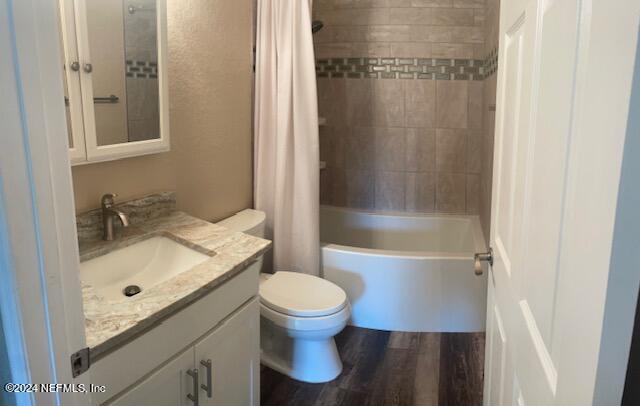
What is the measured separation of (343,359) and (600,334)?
220cm

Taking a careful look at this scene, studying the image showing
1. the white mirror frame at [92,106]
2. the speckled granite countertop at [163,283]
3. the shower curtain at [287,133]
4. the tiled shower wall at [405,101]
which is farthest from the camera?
the tiled shower wall at [405,101]

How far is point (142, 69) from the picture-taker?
1.94 m

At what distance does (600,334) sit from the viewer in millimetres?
581

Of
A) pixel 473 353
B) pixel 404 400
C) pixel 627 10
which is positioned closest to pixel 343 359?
pixel 404 400

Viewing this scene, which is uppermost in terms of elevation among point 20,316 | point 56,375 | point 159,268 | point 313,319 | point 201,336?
point 20,316

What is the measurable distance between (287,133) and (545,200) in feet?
6.45

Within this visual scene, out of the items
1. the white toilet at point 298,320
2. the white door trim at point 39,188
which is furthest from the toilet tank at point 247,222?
the white door trim at point 39,188

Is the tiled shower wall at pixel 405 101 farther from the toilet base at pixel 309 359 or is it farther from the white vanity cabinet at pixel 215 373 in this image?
the white vanity cabinet at pixel 215 373

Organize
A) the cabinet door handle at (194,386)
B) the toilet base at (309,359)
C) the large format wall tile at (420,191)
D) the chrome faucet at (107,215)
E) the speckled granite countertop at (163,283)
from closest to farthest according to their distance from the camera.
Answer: the speckled granite countertop at (163,283) → the cabinet door handle at (194,386) → the chrome faucet at (107,215) → the toilet base at (309,359) → the large format wall tile at (420,191)

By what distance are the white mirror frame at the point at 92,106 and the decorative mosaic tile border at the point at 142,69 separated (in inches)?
1.1

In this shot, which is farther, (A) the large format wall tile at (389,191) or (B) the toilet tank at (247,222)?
(A) the large format wall tile at (389,191)

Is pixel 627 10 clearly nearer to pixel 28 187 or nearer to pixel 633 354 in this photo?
pixel 633 354

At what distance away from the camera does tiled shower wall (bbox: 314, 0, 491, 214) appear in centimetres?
347

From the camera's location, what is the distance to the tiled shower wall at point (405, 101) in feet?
11.4
